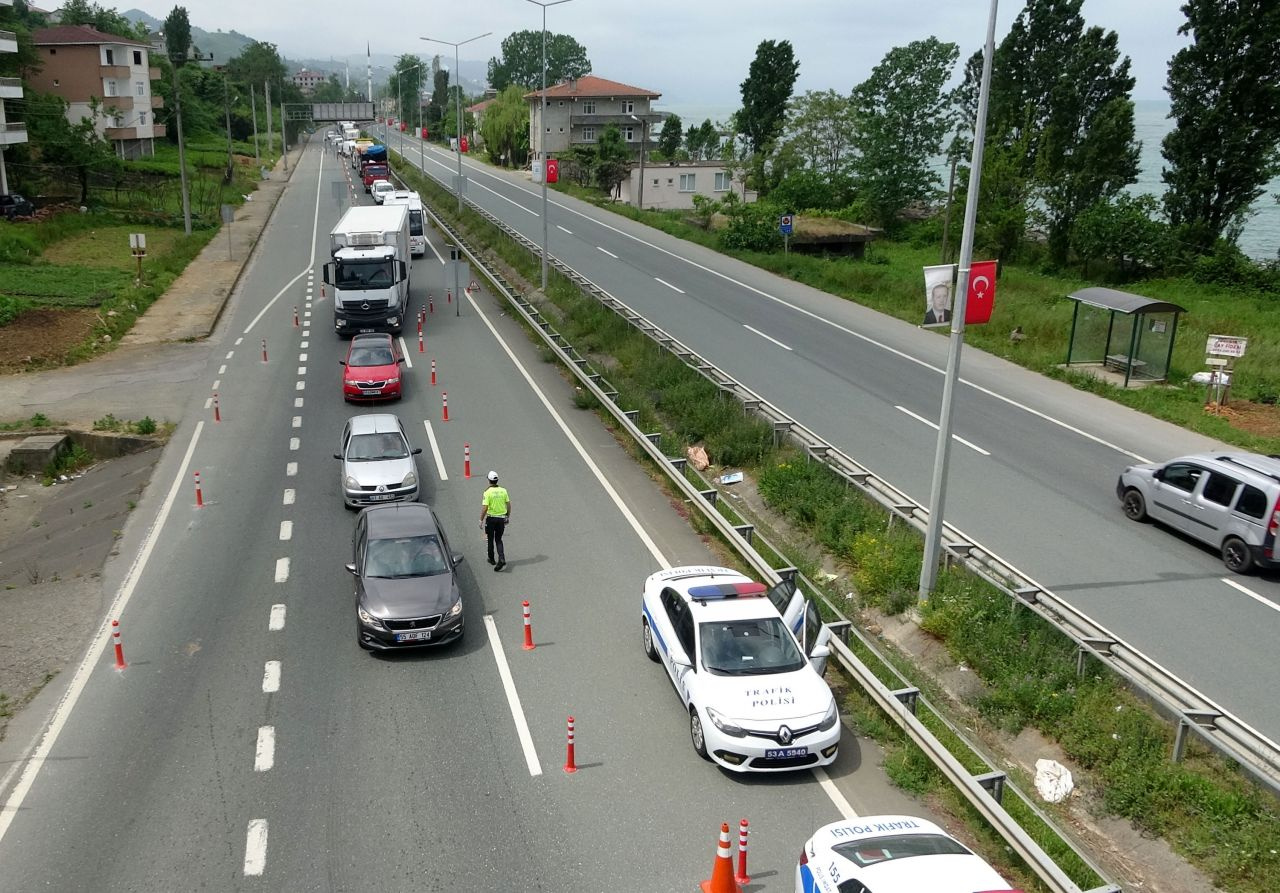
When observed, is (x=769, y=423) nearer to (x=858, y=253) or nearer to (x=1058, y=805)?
(x=1058, y=805)

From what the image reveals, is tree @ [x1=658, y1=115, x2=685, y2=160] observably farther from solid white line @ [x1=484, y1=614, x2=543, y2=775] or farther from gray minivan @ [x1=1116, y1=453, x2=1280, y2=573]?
solid white line @ [x1=484, y1=614, x2=543, y2=775]

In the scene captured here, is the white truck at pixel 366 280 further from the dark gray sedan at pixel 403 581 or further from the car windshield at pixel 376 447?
the dark gray sedan at pixel 403 581

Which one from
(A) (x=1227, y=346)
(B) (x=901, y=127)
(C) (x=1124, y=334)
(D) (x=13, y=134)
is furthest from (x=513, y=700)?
(B) (x=901, y=127)

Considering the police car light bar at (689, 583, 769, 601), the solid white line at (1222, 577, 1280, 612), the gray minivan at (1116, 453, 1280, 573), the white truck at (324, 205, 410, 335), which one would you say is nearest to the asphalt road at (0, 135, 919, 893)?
the police car light bar at (689, 583, 769, 601)

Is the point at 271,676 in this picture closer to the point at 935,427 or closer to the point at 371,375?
the point at 371,375

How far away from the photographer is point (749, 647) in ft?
40.0

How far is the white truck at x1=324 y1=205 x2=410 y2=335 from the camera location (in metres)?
32.5

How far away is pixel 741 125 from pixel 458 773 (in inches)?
3245

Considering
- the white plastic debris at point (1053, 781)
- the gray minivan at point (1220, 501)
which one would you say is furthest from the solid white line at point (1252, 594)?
the white plastic debris at point (1053, 781)

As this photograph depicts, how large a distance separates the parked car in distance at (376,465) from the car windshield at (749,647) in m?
8.60

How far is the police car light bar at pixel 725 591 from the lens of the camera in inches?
513

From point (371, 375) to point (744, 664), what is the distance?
16779 mm

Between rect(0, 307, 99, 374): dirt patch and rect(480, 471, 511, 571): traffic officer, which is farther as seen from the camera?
rect(0, 307, 99, 374): dirt patch

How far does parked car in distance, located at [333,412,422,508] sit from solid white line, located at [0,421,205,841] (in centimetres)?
352
